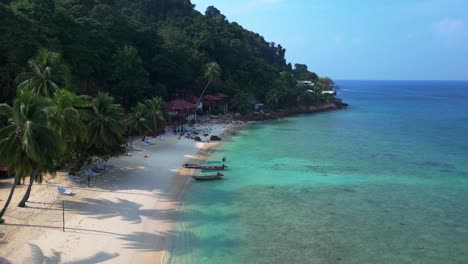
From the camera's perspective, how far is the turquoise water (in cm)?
1738

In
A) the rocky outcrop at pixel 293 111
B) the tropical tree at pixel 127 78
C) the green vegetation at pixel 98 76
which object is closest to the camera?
the green vegetation at pixel 98 76

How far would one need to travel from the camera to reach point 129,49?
45.5 meters

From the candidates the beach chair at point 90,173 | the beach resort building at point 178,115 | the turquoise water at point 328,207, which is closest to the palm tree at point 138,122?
the turquoise water at point 328,207

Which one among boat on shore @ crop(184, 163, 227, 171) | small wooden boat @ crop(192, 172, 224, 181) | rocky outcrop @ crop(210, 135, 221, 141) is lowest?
small wooden boat @ crop(192, 172, 224, 181)

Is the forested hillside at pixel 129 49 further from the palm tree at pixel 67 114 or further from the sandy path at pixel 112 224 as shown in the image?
the sandy path at pixel 112 224

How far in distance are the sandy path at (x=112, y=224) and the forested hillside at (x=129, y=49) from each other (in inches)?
465

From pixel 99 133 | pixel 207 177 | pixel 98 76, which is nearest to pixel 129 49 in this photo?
pixel 98 76

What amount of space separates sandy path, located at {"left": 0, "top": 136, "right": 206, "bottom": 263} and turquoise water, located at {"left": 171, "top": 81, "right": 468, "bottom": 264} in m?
1.18

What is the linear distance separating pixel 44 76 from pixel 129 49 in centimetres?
2017

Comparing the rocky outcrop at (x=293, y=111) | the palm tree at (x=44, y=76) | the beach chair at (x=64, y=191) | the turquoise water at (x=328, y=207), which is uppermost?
the palm tree at (x=44, y=76)

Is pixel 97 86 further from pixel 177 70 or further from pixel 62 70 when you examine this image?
pixel 62 70

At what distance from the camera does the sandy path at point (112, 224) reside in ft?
50.2

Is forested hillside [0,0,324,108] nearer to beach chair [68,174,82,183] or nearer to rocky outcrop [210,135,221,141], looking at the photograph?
beach chair [68,174,82,183]

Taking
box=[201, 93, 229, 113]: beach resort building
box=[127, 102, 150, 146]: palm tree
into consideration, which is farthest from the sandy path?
box=[201, 93, 229, 113]: beach resort building
